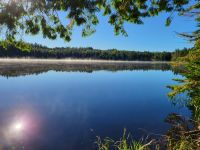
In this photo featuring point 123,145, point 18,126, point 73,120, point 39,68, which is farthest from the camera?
point 39,68

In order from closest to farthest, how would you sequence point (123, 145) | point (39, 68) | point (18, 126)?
point (123, 145) < point (18, 126) < point (39, 68)

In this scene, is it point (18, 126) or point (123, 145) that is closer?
point (123, 145)

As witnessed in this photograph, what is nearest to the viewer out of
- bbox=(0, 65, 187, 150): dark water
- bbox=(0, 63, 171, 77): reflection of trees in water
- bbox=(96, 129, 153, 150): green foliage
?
bbox=(96, 129, 153, 150): green foliage

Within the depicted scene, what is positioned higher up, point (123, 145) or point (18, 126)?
point (123, 145)

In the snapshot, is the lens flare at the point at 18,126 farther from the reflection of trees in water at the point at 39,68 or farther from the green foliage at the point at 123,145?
the reflection of trees in water at the point at 39,68

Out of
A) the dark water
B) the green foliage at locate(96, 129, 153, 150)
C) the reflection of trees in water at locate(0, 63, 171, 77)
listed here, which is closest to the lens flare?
the dark water

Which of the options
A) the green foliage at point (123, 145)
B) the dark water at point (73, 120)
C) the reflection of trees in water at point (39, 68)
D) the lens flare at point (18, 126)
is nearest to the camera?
the green foliage at point (123, 145)

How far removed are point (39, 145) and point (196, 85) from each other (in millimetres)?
5609

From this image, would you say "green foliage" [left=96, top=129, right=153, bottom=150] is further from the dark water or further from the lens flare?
the lens flare

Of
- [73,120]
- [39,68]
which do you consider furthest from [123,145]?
[39,68]

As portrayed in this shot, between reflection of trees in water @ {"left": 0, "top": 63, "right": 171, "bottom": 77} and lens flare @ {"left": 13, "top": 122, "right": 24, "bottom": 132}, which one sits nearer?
lens flare @ {"left": 13, "top": 122, "right": 24, "bottom": 132}

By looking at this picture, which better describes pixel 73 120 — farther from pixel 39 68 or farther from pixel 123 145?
pixel 39 68

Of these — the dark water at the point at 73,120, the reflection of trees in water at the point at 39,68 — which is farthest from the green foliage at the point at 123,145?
the reflection of trees in water at the point at 39,68

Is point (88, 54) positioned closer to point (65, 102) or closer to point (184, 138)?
point (65, 102)
